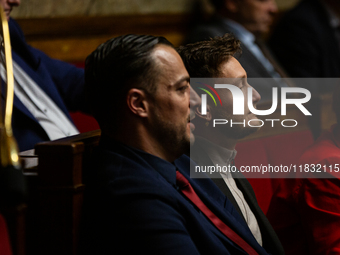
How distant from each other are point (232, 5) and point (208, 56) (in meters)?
1.93

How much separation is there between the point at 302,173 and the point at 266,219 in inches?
6.1

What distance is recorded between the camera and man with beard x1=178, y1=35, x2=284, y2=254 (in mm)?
926

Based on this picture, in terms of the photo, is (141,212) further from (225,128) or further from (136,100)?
(225,128)

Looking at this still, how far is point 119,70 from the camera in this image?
79 cm

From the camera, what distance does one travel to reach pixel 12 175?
0.55 metres

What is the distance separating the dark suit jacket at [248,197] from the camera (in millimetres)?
953

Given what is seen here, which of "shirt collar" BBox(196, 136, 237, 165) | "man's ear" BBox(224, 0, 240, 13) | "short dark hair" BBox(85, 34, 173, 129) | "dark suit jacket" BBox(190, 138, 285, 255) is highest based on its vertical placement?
"man's ear" BBox(224, 0, 240, 13)

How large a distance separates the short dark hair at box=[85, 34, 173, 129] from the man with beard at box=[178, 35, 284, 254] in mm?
145

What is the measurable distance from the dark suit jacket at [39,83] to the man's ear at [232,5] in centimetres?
132

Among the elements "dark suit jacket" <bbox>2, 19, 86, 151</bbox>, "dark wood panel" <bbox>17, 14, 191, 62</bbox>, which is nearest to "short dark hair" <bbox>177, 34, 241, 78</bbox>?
"dark suit jacket" <bbox>2, 19, 86, 151</bbox>

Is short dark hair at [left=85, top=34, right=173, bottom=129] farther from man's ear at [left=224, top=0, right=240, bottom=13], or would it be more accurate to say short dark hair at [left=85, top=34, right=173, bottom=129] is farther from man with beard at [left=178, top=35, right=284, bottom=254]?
man's ear at [left=224, top=0, right=240, bottom=13]

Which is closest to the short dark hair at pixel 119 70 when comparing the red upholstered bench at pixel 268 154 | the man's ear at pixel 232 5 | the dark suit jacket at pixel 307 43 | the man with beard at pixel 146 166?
the man with beard at pixel 146 166

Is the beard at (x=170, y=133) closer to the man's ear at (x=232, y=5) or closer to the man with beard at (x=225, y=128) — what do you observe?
the man with beard at (x=225, y=128)

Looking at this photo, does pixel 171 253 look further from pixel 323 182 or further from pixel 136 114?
pixel 323 182
